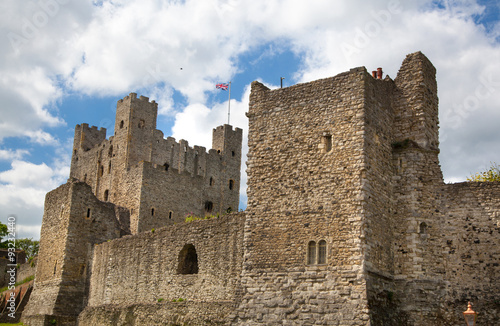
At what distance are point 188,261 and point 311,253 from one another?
7.42 meters

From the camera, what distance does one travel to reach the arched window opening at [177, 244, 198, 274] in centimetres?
2444

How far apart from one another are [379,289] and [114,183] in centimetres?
3064

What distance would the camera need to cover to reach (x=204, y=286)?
896 inches

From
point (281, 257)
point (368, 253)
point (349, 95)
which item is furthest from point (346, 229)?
point (349, 95)

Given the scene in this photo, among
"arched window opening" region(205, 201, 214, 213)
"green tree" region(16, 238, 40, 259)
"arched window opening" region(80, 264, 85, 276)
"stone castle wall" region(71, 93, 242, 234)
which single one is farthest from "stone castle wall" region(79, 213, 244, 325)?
"green tree" region(16, 238, 40, 259)

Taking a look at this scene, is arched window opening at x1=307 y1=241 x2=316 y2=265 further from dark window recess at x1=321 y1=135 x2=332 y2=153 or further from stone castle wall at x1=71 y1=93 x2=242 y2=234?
stone castle wall at x1=71 y1=93 x2=242 y2=234

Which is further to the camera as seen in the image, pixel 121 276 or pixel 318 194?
pixel 121 276

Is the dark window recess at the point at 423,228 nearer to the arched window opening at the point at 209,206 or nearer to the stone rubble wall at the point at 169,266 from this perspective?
the stone rubble wall at the point at 169,266

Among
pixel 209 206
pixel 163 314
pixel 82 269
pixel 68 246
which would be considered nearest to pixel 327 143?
pixel 163 314

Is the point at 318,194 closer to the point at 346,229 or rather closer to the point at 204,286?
the point at 346,229

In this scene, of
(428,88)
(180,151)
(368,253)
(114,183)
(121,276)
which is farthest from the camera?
(180,151)

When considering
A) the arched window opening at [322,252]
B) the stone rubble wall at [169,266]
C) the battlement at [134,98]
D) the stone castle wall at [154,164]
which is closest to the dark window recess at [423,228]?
the arched window opening at [322,252]

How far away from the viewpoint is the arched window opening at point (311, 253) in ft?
61.9

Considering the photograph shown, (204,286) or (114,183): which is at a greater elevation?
(114,183)
